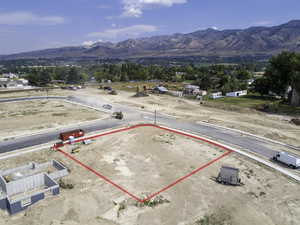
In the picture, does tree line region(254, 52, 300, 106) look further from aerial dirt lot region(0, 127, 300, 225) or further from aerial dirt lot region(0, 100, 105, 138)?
aerial dirt lot region(0, 100, 105, 138)

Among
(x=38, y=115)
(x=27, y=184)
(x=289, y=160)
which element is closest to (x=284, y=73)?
(x=289, y=160)

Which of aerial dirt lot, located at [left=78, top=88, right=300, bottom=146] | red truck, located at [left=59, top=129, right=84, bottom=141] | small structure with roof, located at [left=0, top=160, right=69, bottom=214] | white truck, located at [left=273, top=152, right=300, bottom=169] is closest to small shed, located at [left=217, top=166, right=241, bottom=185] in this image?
white truck, located at [left=273, top=152, right=300, bottom=169]

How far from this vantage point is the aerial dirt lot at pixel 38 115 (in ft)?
134

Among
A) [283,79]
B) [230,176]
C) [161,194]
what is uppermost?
[283,79]

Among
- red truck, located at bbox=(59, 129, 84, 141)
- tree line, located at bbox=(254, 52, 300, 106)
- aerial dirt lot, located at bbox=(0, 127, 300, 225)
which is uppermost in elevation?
tree line, located at bbox=(254, 52, 300, 106)

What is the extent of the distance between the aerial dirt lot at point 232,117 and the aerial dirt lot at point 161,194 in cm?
1369

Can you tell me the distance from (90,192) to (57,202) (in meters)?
3.00

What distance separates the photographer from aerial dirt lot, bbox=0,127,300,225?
1747cm

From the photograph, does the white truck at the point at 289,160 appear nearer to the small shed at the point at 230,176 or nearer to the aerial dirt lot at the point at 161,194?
the aerial dirt lot at the point at 161,194


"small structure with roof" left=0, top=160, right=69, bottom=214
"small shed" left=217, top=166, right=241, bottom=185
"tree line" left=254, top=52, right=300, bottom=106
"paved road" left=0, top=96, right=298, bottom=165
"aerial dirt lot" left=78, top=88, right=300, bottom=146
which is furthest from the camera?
"tree line" left=254, top=52, right=300, bottom=106

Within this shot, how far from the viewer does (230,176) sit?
880 inches

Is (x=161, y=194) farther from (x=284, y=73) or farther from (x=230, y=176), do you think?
(x=284, y=73)

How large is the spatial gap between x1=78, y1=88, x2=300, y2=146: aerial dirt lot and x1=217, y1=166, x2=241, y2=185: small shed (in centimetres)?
1833

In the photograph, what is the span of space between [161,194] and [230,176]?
7.56 metres
